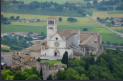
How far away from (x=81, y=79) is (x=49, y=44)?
33.1 ft

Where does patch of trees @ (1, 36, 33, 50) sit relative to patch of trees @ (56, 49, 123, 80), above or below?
above

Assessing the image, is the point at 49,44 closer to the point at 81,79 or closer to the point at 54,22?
the point at 54,22

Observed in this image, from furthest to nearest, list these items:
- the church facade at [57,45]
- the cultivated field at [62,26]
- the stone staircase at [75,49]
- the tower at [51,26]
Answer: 1. the cultivated field at [62,26]
2. the stone staircase at [75,49]
3. the tower at [51,26]
4. the church facade at [57,45]

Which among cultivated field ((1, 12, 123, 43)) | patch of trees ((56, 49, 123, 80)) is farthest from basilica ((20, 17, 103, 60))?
cultivated field ((1, 12, 123, 43))

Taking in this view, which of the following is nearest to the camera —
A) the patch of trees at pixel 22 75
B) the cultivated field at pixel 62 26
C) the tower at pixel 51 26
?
the patch of trees at pixel 22 75

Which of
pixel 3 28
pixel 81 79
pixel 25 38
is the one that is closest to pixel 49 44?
pixel 81 79

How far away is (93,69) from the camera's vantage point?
43.8 m

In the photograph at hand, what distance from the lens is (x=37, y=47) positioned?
50.2 m

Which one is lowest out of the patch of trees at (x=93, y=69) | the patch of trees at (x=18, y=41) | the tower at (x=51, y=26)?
the patch of trees at (x=93, y=69)

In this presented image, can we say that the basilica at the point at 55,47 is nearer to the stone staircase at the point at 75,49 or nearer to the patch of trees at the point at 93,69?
the stone staircase at the point at 75,49

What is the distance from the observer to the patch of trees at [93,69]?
39.0m

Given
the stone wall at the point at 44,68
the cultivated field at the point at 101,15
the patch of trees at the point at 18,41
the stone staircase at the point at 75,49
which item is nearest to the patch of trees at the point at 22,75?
the stone wall at the point at 44,68

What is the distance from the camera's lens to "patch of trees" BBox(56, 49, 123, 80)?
1534 inches

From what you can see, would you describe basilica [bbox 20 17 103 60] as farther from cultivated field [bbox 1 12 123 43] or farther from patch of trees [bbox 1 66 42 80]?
cultivated field [bbox 1 12 123 43]
